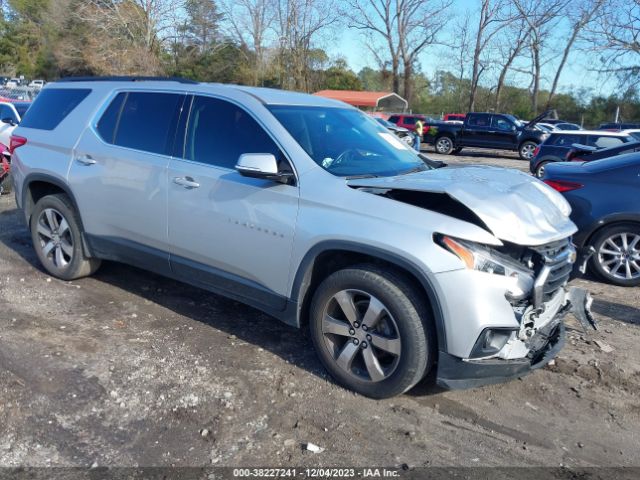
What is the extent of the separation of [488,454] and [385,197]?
1530mm

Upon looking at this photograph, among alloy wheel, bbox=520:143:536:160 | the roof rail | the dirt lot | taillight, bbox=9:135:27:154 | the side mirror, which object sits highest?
the roof rail

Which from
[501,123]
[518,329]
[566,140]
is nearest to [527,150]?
[501,123]

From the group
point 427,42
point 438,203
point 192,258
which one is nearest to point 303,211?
point 438,203

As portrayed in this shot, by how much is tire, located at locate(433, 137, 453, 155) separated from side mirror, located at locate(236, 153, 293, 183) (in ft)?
76.2

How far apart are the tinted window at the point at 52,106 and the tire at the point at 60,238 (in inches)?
27.7

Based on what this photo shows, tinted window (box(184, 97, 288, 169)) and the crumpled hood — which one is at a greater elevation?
tinted window (box(184, 97, 288, 169))

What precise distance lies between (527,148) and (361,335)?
22.9 metres

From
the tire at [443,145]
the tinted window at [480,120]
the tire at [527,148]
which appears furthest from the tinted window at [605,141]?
the tire at [443,145]

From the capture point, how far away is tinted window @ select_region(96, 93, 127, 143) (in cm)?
484

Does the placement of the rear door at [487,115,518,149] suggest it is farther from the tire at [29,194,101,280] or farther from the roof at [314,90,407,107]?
the tire at [29,194,101,280]

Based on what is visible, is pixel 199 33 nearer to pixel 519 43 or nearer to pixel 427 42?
pixel 427 42

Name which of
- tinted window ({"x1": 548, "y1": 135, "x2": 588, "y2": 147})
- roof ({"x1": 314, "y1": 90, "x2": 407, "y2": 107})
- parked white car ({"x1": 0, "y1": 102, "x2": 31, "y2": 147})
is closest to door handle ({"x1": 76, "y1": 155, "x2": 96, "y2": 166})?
parked white car ({"x1": 0, "y1": 102, "x2": 31, "y2": 147})

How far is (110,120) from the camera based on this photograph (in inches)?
193

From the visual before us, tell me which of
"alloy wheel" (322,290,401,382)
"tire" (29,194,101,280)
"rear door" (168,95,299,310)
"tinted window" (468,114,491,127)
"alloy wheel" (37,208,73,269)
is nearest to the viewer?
"alloy wheel" (322,290,401,382)
